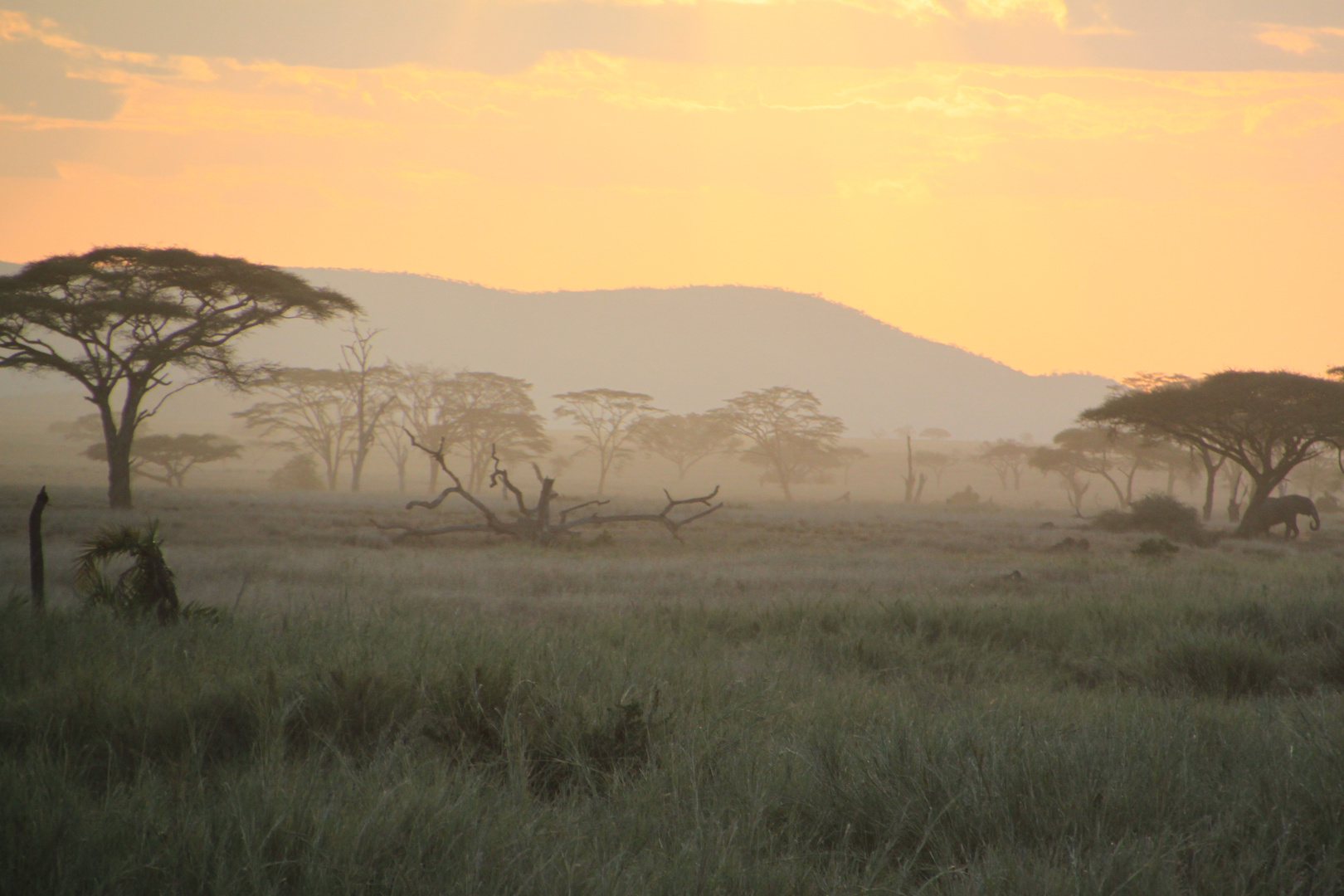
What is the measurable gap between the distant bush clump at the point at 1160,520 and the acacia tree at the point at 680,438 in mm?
48423

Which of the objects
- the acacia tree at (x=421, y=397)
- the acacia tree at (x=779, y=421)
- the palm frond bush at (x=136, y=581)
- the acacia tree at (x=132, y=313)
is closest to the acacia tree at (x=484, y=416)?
the acacia tree at (x=421, y=397)

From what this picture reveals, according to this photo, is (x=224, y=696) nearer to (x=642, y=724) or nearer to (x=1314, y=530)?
(x=642, y=724)

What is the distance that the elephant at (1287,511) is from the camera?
25219 millimetres

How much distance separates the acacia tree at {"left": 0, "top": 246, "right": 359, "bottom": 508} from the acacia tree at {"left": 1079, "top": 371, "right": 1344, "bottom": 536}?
93.8 ft

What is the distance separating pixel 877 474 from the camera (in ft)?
330

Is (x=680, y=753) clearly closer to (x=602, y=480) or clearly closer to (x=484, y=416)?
(x=484, y=416)

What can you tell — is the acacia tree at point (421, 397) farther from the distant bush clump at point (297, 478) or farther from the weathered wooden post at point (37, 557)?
the weathered wooden post at point (37, 557)

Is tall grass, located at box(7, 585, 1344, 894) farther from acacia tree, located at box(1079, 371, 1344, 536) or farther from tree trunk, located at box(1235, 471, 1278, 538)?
acacia tree, located at box(1079, 371, 1344, 536)

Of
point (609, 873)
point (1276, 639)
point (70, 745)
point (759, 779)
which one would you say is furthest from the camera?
point (1276, 639)

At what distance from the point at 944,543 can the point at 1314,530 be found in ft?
49.6

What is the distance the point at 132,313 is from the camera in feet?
78.9

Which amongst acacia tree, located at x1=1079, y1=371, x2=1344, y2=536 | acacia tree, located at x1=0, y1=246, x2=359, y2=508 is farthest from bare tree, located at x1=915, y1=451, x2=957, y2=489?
acacia tree, located at x1=0, y1=246, x2=359, y2=508

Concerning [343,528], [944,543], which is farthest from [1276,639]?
[343,528]

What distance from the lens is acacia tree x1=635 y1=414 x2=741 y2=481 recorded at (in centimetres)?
7738
